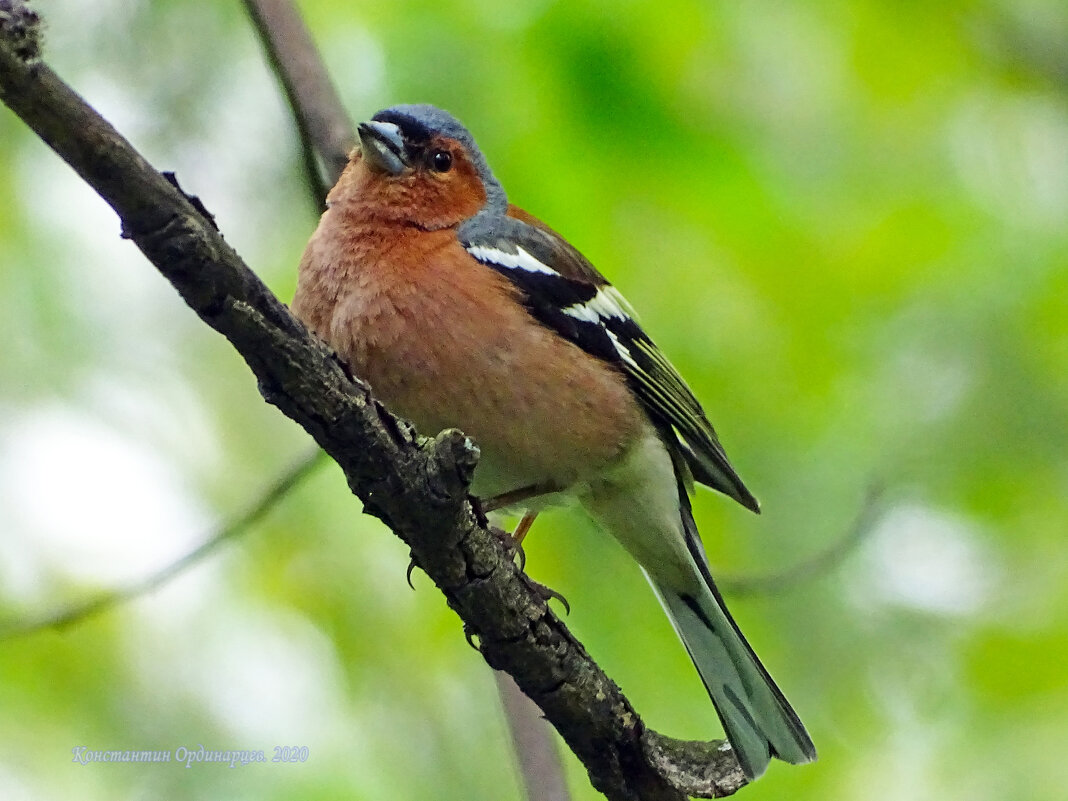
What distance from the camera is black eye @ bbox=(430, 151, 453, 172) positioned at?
13.6 feet

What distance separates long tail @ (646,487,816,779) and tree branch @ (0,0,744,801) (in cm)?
21

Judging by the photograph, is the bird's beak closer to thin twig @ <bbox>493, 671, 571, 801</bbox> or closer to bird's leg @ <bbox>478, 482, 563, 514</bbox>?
bird's leg @ <bbox>478, 482, 563, 514</bbox>

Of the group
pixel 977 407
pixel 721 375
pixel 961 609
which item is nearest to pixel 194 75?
pixel 721 375

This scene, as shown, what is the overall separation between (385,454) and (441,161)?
83.4 inches

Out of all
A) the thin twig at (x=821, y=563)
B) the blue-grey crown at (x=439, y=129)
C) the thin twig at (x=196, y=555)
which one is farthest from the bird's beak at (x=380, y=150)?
the thin twig at (x=821, y=563)

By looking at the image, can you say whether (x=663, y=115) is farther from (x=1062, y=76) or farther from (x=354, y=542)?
(x=354, y=542)

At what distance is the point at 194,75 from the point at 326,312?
103 inches

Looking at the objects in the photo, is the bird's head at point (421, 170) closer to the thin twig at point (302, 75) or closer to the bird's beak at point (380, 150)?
the bird's beak at point (380, 150)

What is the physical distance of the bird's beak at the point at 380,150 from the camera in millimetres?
3934

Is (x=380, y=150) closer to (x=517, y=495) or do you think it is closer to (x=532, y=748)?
(x=517, y=495)

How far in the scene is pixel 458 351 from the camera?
3432mm

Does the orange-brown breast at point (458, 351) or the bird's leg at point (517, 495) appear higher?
the orange-brown breast at point (458, 351)

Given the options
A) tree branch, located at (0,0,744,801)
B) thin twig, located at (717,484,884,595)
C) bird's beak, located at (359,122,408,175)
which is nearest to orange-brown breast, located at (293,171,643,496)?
bird's beak, located at (359,122,408,175)

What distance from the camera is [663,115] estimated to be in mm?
4488
